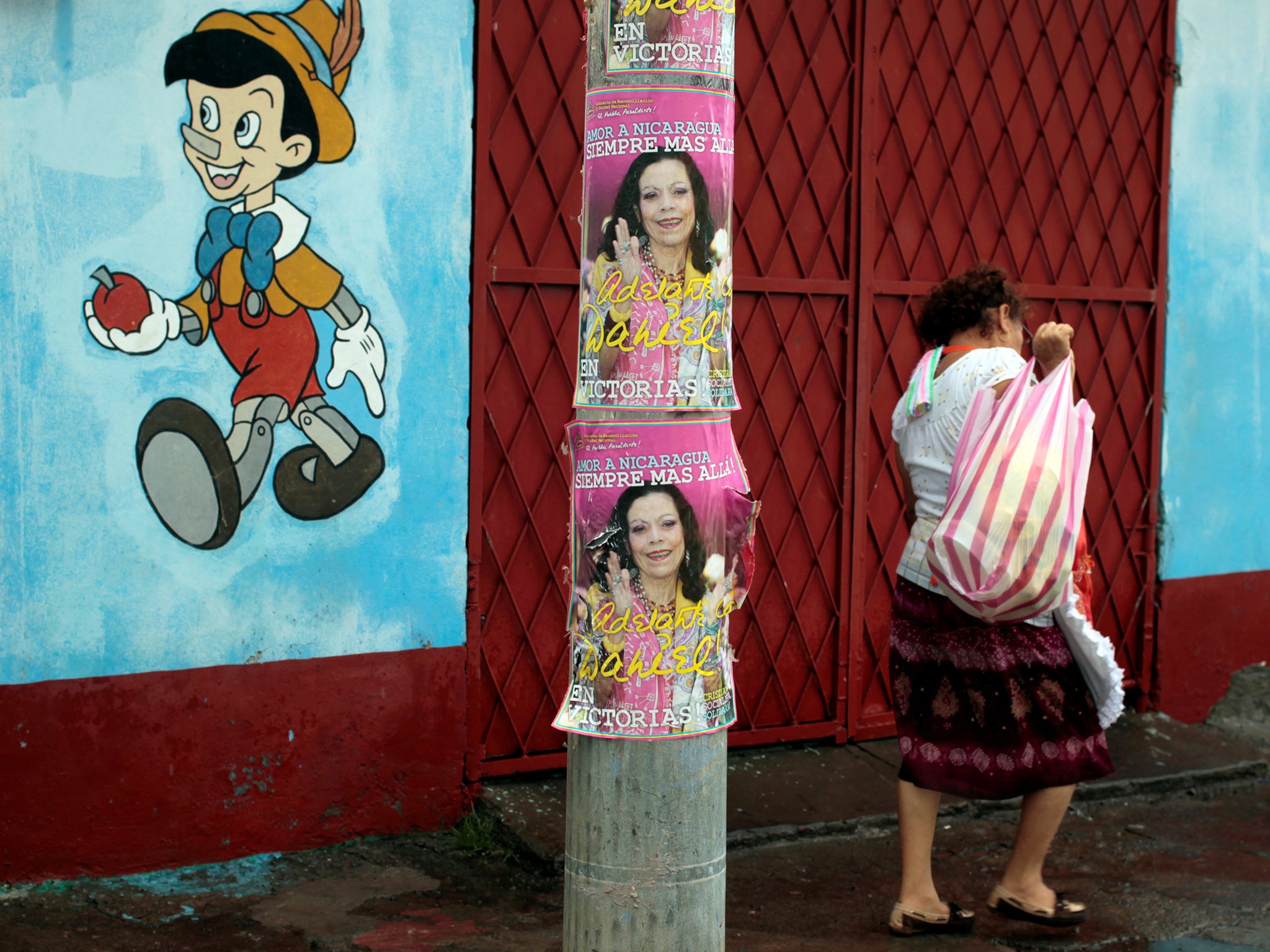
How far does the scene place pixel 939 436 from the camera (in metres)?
4.30

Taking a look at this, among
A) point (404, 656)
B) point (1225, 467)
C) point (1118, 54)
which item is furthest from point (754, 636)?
point (1118, 54)

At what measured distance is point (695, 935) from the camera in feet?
9.62

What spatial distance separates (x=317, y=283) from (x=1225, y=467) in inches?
186

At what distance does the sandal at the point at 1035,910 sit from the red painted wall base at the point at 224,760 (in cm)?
193

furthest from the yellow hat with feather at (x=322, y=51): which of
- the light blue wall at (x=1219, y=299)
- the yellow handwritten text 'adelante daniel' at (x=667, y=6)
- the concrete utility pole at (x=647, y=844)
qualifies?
the light blue wall at (x=1219, y=299)

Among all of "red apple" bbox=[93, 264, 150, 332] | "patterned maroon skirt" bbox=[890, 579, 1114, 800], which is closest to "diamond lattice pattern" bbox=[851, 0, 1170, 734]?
"patterned maroon skirt" bbox=[890, 579, 1114, 800]

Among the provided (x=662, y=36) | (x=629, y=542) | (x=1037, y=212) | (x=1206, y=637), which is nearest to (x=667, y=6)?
(x=662, y=36)

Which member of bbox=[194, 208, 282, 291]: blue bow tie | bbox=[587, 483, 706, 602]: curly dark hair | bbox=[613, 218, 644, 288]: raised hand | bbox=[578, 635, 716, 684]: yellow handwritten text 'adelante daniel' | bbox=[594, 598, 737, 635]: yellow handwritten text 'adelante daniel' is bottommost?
bbox=[578, 635, 716, 684]: yellow handwritten text 'adelante daniel'

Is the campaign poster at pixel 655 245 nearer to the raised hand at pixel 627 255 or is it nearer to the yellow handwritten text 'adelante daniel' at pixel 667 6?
the raised hand at pixel 627 255

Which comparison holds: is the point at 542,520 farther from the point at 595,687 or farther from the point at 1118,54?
the point at 1118,54

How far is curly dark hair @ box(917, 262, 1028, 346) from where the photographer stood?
4.31 m

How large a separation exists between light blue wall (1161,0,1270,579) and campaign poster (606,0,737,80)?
4.70 meters

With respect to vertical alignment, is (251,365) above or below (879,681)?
above

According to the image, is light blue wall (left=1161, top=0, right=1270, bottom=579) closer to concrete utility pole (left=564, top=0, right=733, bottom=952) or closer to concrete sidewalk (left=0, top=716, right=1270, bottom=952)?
concrete sidewalk (left=0, top=716, right=1270, bottom=952)
